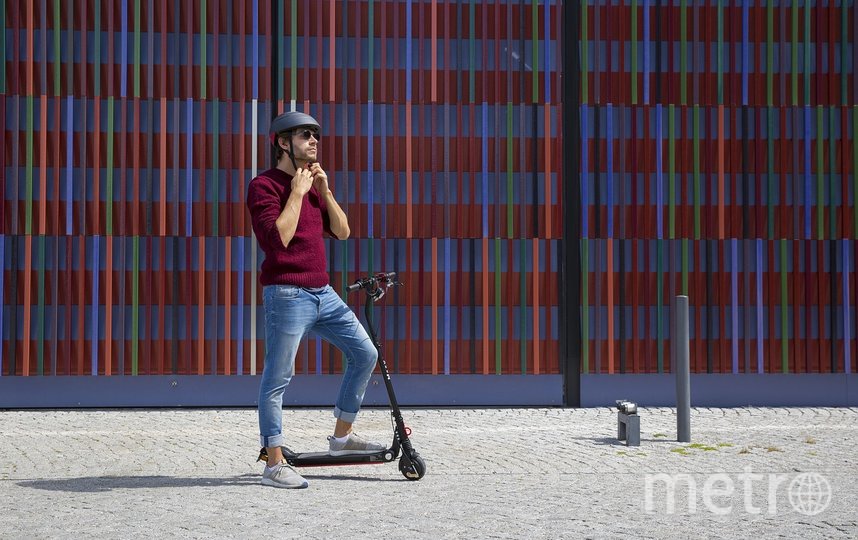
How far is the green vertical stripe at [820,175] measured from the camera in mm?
11523

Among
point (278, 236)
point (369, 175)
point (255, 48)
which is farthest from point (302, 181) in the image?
point (255, 48)

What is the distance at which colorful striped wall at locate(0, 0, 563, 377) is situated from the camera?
11086mm

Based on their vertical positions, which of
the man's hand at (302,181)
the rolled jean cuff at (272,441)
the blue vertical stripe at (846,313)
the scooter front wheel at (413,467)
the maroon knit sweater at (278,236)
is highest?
the man's hand at (302,181)

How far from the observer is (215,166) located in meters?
11.2

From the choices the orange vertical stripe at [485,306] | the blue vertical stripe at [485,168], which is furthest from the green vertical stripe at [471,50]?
the orange vertical stripe at [485,306]

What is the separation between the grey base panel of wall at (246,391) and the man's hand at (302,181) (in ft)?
15.2

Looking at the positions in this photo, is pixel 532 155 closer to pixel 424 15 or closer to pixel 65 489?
pixel 424 15

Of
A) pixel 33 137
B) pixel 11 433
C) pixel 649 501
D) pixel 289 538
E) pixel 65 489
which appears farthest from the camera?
pixel 33 137

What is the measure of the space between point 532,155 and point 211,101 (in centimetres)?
325

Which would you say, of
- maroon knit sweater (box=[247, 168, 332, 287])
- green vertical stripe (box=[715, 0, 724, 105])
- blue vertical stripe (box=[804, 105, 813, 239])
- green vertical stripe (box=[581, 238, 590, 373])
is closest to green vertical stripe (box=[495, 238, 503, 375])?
green vertical stripe (box=[581, 238, 590, 373])

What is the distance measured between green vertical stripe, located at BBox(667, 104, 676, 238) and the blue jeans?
5238 millimetres

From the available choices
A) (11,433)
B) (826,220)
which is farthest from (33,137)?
(826,220)

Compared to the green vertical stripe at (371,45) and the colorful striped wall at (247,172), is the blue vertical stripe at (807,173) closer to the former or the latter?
the colorful striped wall at (247,172)

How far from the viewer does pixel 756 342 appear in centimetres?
1148
